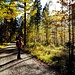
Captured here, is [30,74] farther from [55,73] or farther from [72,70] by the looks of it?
[72,70]

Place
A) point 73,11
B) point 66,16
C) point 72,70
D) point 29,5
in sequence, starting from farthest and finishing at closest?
1. point 29,5
2. point 66,16
3. point 73,11
4. point 72,70

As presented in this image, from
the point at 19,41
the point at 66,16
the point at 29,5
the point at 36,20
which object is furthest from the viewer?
the point at 36,20

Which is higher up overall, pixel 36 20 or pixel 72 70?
pixel 36 20

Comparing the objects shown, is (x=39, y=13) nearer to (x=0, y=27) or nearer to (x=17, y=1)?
(x=0, y=27)

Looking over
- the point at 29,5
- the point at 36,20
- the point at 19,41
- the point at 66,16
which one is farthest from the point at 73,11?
the point at 36,20

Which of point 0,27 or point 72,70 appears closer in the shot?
point 72,70

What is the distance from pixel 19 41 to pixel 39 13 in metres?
51.1

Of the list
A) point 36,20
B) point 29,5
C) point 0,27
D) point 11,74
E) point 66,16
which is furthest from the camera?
point 36,20

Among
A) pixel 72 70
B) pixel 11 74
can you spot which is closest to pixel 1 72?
pixel 11 74

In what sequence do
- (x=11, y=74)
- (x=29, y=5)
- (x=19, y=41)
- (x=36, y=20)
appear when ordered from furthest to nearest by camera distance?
1. (x=36, y=20)
2. (x=29, y=5)
3. (x=19, y=41)
4. (x=11, y=74)

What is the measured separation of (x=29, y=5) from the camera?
25641mm

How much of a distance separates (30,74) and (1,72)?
5.29 ft

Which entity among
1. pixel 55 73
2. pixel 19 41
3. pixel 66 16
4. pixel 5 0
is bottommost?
pixel 55 73

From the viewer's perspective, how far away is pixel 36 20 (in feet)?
211
